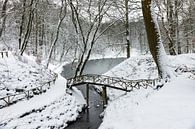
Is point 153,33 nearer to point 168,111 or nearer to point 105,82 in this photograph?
point 168,111

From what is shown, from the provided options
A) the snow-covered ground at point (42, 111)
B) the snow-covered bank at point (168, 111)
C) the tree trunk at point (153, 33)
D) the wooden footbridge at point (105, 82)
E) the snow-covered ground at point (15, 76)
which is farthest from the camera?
the wooden footbridge at point (105, 82)

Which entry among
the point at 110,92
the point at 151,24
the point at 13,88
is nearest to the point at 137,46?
the point at 110,92

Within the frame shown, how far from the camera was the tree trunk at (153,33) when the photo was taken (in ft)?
38.5

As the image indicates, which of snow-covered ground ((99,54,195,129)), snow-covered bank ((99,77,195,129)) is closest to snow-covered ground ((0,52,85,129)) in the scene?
snow-covered ground ((99,54,195,129))

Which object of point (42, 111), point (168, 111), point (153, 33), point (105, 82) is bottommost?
point (42, 111)

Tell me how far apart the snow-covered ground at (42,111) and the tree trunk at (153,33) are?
812 cm

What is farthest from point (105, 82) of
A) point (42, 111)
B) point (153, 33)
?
point (153, 33)

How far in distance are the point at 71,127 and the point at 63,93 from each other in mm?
4838

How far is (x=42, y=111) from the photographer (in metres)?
17.2

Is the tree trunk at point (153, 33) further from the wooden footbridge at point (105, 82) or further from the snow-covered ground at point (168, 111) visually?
the wooden footbridge at point (105, 82)

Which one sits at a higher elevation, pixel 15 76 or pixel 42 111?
pixel 15 76

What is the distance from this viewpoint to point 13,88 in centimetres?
1930

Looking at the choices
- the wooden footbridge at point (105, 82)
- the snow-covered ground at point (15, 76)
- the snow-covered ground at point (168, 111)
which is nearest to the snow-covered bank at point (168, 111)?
the snow-covered ground at point (168, 111)

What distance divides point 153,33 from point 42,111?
907 centimetres
